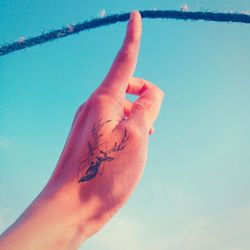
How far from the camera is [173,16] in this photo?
4.67 metres

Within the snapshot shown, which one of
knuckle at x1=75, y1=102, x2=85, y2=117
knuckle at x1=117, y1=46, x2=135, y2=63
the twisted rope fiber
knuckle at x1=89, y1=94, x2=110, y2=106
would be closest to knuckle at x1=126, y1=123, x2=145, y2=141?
knuckle at x1=89, y1=94, x2=110, y2=106

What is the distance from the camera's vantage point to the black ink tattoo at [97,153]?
347 centimetres

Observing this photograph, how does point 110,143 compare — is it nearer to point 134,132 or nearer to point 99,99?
point 134,132

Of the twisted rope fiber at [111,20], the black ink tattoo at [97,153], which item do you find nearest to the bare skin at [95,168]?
the black ink tattoo at [97,153]

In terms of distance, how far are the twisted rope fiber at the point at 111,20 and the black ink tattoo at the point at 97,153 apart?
1457 mm

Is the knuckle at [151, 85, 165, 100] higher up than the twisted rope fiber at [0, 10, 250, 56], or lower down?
lower down

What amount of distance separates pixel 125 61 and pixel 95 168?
1.15 metres

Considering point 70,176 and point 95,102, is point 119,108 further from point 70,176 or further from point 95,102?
point 70,176

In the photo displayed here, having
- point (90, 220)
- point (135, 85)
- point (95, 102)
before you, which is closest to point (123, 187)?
point (90, 220)

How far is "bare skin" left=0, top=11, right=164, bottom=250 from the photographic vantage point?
3.08 m

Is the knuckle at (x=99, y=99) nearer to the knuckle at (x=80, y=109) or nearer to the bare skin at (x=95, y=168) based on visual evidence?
the bare skin at (x=95, y=168)

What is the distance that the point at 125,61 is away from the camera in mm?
3957

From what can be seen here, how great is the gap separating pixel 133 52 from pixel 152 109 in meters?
0.61

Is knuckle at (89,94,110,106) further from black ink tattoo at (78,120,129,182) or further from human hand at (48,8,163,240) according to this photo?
black ink tattoo at (78,120,129,182)
